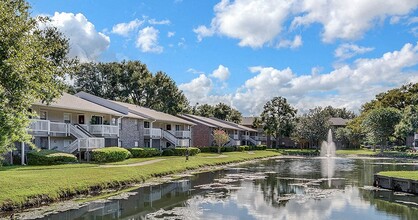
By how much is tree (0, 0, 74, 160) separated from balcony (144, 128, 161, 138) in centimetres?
2857

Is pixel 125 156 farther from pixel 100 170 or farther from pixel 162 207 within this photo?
pixel 162 207

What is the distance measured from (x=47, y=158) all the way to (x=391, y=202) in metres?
22.2

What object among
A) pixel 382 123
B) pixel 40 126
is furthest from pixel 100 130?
pixel 382 123

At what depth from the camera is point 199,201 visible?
66.9 ft

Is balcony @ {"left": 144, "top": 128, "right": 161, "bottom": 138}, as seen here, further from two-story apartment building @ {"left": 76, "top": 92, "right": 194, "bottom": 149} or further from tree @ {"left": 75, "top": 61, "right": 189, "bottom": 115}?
tree @ {"left": 75, "top": 61, "right": 189, "bottom": 115}

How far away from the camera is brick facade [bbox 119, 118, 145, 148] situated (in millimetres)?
43062

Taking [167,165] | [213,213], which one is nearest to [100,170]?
[167,165]

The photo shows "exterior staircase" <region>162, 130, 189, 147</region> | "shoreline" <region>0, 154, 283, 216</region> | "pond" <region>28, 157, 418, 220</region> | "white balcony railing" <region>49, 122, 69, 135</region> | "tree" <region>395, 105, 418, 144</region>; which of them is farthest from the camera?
"tree" <region>395, 105, 418, 144</region>

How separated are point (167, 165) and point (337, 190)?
15.3 metres

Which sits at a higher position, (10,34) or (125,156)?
(10,34)

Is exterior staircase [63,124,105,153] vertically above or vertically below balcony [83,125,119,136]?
below

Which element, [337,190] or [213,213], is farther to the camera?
[337,190]

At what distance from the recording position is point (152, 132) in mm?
49000

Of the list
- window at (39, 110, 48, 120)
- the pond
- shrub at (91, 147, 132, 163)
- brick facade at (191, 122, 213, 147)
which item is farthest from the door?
brick facade at (191, 122, 213, 147)
